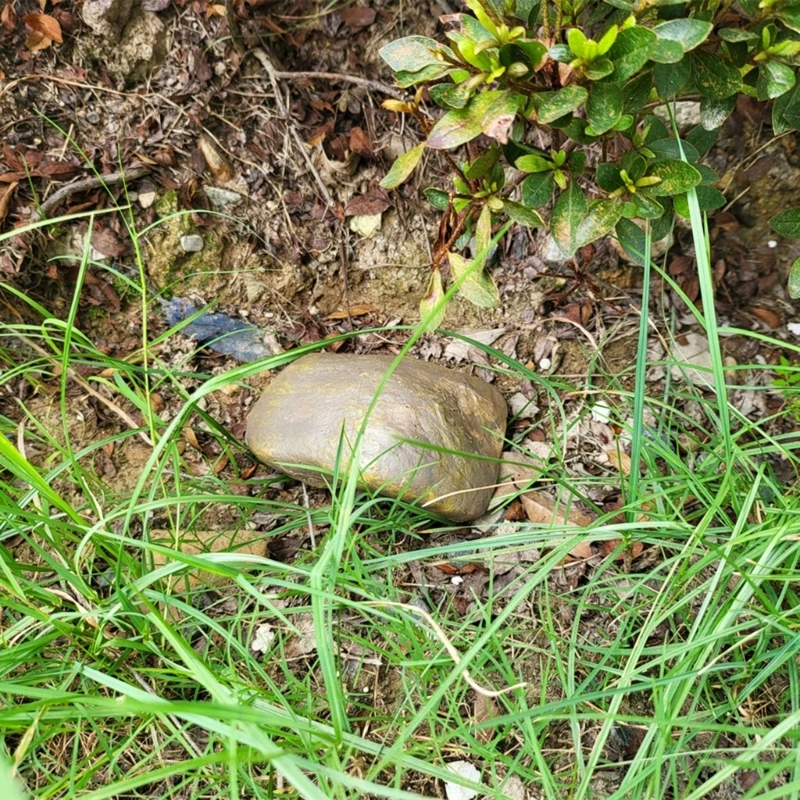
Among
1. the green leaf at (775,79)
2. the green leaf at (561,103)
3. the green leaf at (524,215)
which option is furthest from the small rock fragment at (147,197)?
the green leaf at (775,79)

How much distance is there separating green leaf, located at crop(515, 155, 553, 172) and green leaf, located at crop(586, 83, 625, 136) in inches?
6.5

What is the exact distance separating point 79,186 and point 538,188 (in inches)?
49.8

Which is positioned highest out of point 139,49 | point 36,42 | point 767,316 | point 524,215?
point 36,42

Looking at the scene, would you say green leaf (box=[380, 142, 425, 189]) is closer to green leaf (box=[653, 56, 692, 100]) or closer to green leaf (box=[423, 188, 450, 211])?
green leaf (box=[423, 188, 450, 211])

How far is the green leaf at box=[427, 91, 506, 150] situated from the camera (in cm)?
111

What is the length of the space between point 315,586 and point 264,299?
1163mm

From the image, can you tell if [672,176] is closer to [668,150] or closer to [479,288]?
[668,150]

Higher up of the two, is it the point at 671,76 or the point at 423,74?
the point at 423,74

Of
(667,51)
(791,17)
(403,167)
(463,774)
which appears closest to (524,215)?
(403,167)

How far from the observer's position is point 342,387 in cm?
156

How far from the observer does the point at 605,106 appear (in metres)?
1.09

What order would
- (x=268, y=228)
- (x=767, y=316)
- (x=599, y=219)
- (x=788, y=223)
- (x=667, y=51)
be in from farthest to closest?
(x=268, y=228), (x=767, y=316), (x=788, y=223), (x=599, y=219), (x=667, y=51)

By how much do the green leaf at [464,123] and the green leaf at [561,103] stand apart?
0.24ft

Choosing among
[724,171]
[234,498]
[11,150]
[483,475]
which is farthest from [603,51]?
[11,150]
